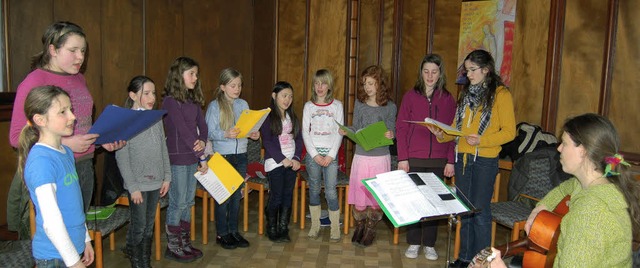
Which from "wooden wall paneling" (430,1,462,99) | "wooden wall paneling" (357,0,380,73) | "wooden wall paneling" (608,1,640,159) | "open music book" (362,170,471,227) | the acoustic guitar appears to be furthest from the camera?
"wooden wall paneling" (357,0,380,73)

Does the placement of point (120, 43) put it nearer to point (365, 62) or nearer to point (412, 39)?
point (365, 62)

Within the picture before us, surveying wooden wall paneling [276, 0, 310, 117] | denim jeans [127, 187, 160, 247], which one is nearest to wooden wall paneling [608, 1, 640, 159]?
wooden wall paneling [276, 0, 310, 117]

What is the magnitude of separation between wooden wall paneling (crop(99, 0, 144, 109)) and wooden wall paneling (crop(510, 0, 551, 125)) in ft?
10.1

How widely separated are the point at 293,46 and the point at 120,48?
A: 1733 millimetres

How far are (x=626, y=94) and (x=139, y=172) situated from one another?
3.30 meters

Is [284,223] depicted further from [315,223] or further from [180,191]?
[180,191]

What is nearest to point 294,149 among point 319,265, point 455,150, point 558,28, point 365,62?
point 319,265

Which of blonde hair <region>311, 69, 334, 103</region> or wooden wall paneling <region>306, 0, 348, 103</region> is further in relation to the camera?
wooden wall paneling <region>306, 0, 348, 103</region>

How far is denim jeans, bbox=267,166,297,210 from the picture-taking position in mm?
3848

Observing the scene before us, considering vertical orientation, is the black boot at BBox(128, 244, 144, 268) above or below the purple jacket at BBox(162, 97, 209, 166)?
below

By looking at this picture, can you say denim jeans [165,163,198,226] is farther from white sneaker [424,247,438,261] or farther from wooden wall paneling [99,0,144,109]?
white sneaker [424,247,438,261]

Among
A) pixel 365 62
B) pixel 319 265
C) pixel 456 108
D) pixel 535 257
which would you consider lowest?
pixel 319 265

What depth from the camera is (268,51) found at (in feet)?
17.5

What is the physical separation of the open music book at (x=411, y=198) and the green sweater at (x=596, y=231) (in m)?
0.48
